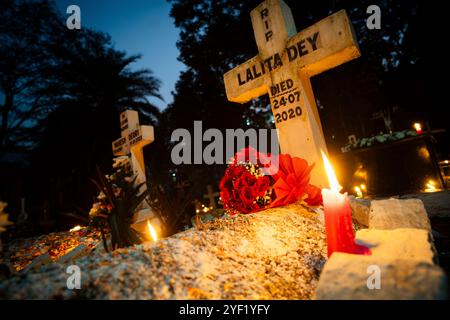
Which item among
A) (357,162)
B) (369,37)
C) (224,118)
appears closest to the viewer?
(357,162)

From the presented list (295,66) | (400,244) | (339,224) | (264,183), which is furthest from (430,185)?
(339,224)

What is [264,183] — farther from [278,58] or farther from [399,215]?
[278,58]

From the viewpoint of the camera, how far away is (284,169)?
2494mm

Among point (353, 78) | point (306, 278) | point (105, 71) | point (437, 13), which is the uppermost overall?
point (105, 71)

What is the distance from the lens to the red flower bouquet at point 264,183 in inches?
93.0

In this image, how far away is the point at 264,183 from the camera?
2516 millimetres

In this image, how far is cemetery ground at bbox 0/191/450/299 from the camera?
41.4 inches

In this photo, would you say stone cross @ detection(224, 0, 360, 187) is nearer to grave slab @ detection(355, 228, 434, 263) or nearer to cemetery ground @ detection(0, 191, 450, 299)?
cemetery ground @ detection(0, 191, 450, 299)

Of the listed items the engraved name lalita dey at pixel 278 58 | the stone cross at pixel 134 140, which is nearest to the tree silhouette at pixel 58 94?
the stone cross at pixel 134 140

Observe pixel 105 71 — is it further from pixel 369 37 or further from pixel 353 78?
pixel 369 37

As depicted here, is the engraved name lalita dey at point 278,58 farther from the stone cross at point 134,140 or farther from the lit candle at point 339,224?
the stone cross at point 134,140

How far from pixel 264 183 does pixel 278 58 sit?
1622mm

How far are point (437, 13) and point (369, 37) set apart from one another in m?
3.87
